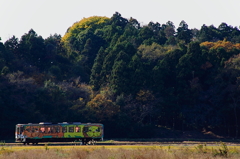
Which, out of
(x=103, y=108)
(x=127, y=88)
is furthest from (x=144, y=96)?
(x=103, y=108)

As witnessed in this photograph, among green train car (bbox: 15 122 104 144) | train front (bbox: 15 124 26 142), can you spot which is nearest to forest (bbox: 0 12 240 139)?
train front (bbox: 15 124 26 142)

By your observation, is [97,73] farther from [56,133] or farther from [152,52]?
[56,133]

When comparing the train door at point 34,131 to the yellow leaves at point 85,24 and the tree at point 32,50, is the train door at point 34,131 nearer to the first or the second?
the tree at point 32,50

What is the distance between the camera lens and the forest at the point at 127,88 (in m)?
60.8

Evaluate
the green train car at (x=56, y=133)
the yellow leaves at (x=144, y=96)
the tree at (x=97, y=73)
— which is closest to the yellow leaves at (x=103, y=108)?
the yellow leaves at (x=144, y=96)

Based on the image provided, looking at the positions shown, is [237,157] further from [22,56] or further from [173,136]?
[22,56]

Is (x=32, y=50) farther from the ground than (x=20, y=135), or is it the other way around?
(x=32, y=50)

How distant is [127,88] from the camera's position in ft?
217

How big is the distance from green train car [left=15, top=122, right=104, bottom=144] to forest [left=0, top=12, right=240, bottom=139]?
908 cm

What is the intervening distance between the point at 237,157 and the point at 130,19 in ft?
280

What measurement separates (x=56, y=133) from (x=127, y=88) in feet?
66.7

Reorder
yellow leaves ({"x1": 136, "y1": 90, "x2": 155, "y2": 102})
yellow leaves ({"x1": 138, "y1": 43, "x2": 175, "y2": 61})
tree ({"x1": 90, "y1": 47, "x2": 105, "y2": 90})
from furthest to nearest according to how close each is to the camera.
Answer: yellow leaves ({"x1": 138, "y1": 43, "x2": 175, "y2": 61}), tree ({"x1": 90, "y1": 47, "x2": 105, "y2": 90}), yellow leaves ({"x1": 136, "y1": 90, "x2": 155, "y2": 102})

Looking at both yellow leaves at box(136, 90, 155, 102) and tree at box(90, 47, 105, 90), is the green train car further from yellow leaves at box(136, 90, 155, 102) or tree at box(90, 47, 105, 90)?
tree at box(90, 47, 105, 90)

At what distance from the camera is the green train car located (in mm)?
47500
